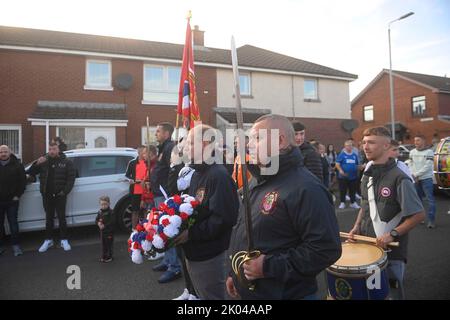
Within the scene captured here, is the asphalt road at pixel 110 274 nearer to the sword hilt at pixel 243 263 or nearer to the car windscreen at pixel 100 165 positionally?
the car windscreen at pixel 100 165

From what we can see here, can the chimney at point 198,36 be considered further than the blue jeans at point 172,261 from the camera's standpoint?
Yes

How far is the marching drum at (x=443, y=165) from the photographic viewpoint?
6918mm

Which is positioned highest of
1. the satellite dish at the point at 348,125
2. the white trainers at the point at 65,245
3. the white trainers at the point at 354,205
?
the satellite dish at the point at 348,125

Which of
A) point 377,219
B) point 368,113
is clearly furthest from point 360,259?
point 368,113

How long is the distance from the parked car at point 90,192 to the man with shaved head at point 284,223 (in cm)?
533

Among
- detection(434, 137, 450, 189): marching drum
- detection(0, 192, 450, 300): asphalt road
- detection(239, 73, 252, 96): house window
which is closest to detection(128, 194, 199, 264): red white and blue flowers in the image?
detection(0, 192, 450, 300): asphalt road

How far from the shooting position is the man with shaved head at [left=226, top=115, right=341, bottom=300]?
170 centimetres

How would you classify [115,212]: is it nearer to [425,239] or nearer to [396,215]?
[396,215]

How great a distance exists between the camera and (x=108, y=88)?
15.1 m

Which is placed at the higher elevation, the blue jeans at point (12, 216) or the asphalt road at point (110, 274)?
the blue jeans at point (12, 216)

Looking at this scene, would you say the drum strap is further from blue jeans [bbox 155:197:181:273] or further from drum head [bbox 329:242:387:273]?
blue jeans [bbox 155:197:181:273]

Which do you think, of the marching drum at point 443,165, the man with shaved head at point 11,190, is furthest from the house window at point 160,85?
the marching drum at point 443,165

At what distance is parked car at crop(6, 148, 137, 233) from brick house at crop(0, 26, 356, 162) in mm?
7511

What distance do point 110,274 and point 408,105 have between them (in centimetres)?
3383
